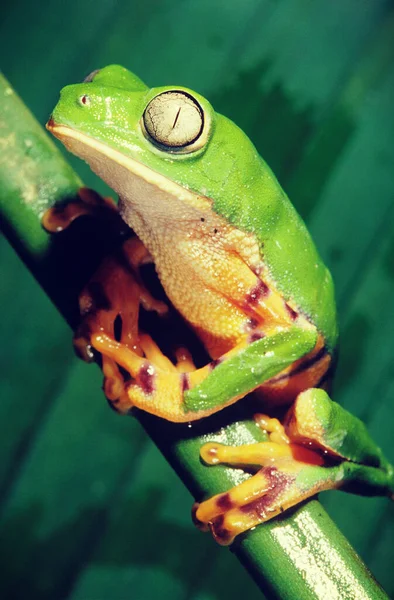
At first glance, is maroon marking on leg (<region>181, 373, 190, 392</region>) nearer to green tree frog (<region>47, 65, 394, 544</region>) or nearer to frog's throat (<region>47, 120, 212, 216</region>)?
green tree frog (<region>47, 65, 394, 544</region>)

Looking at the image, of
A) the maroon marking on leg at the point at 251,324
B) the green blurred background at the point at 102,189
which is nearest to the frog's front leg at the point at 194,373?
the maroon marking on leg at the point at 251,324

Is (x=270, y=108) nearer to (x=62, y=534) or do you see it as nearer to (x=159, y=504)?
(x=159, y=504)

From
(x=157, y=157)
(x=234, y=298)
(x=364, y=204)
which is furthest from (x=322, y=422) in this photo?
(x=364, y=204)

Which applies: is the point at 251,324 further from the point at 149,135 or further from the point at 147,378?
the point at 149,135

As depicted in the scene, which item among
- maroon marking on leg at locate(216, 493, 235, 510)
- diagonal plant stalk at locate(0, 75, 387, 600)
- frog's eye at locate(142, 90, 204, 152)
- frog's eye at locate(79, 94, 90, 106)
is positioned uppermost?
frog's eye at locate(142, 90, 204, 152)

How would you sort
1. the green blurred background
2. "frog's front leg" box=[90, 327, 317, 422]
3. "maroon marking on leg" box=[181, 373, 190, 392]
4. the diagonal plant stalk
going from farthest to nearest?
1. the green blurred background
2. "maroon marking on leg" box=[181, 373, 190, 392]
3. "frog's front leg" box=[90, 327, 317, 422]
4. the diagonal plant stalk

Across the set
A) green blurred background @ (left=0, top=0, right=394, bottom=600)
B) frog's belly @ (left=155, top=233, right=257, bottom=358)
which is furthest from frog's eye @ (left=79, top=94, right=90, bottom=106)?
green blurred background @ (left=0, top=0, right=394, bottom=600)

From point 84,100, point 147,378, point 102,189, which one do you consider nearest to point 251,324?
point 147,378
